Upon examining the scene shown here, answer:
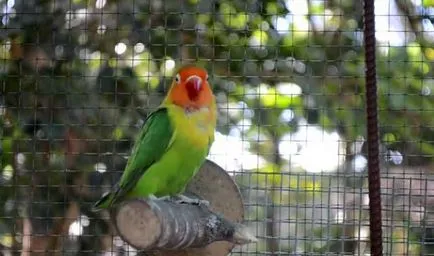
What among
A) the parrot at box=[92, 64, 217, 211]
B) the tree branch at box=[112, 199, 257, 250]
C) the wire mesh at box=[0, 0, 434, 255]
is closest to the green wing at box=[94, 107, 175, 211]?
the parrot at box=[92, 64, 217, 211]

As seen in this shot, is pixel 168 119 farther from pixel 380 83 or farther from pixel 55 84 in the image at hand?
pixel 380 83

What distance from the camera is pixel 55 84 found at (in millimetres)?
1633

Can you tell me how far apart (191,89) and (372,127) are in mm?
454

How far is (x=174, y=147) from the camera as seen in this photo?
1226 millimetres

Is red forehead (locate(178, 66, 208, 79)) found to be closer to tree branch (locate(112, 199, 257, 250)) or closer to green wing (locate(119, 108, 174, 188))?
green wing (locate(119, 108, 174, 188))

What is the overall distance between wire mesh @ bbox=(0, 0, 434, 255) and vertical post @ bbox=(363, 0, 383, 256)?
73 cm

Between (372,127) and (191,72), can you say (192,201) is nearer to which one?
(191,72)

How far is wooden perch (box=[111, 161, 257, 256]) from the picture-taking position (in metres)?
0.96

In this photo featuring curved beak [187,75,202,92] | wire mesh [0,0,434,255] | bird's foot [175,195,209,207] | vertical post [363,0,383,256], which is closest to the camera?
vertical post [363,0,383,256]

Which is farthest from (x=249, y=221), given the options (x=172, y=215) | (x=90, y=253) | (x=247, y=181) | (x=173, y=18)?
(x=172, y=215)

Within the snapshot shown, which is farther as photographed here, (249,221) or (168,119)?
(249,221)

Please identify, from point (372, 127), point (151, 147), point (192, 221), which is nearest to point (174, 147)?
point (151, 147)

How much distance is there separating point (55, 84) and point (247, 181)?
0.42m

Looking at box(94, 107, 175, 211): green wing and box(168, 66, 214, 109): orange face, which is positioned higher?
box(168, 66, 214, 109): orange face
